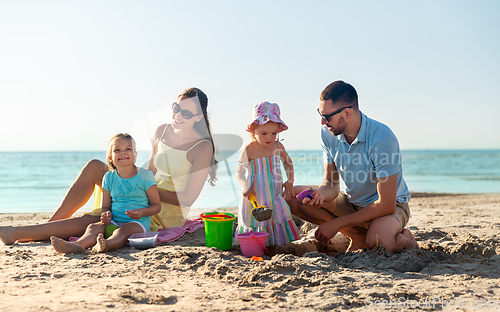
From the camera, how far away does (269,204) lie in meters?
3.70

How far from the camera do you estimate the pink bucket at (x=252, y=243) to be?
3.25m

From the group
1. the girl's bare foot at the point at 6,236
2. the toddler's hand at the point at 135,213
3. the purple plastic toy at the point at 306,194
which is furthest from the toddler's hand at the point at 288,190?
the girl's bare foot at the point at 6,236

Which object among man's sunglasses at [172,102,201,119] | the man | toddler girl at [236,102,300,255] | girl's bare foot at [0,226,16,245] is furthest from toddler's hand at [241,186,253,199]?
girl's bare foot at [0,226,16,245]

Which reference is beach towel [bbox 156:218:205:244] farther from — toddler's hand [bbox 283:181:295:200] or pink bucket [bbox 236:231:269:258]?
toddler's hand [bbox 283:181:295:200]

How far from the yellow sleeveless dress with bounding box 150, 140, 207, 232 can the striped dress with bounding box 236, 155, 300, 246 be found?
30.2 inches

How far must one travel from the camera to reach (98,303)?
79.7 inches

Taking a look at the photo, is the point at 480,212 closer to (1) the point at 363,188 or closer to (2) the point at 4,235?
(1) the point at 363,188

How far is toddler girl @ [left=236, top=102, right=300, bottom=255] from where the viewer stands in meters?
3.65

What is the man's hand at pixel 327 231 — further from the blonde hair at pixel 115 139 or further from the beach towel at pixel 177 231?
the blonde hair at pixel 115 139

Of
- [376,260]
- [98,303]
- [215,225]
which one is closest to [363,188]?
[376,260]

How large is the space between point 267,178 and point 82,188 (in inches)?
75.9

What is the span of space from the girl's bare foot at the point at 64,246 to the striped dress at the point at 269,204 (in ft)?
4.74

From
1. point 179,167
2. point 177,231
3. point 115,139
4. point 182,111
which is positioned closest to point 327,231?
point 177,231

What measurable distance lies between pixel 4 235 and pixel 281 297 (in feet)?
9.24
